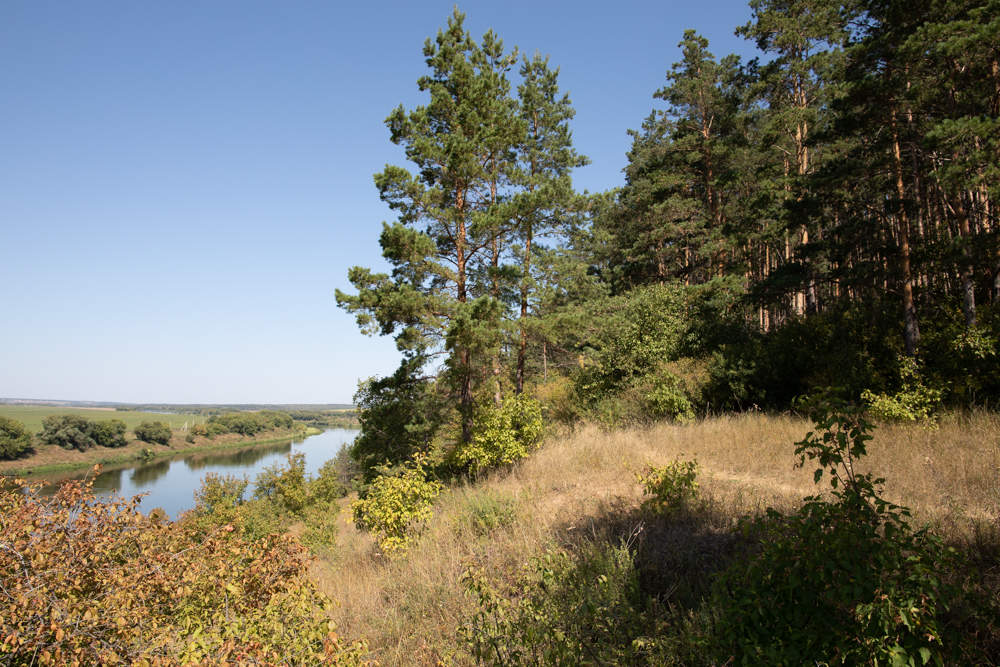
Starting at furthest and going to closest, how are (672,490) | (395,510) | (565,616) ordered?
(395,510) → (672,490) → (565,616)

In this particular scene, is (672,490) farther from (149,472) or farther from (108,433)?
(108,433)

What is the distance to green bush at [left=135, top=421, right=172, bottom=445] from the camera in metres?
100

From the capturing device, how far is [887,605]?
1.96m

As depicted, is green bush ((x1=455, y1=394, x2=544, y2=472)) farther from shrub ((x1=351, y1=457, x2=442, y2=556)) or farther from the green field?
the green field

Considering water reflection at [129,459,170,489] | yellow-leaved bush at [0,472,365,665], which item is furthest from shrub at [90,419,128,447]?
yellow-leaved bush at [0,472,365,665]

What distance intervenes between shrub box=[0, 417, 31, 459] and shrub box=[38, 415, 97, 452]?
9203 mm

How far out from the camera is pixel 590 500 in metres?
6.63

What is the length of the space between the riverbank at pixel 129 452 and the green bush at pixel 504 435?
37.8m

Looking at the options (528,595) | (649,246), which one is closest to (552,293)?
(649,246)

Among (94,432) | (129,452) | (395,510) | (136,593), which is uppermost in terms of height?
(136,593)

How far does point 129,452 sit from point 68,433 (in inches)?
675

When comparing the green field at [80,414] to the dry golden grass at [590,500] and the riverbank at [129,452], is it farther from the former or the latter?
the dry golden grass at [590,500]

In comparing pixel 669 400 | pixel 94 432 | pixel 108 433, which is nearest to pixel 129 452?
pixel 108 433

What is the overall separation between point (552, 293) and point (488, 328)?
16.5 ft
